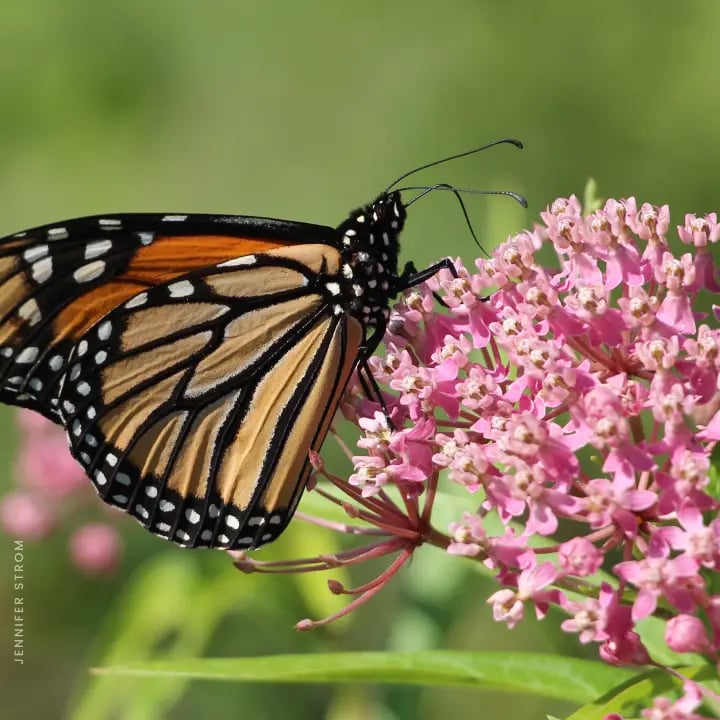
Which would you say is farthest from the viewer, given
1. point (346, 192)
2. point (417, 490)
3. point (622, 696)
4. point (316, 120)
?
point (316, 120)

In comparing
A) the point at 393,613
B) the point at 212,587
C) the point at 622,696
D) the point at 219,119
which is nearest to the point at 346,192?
the point at 219,119

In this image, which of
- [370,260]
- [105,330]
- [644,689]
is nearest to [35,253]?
[105,330]

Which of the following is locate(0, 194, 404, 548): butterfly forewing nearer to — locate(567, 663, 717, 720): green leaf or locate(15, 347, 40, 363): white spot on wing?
locate(15, 347, 40, 363): white spot on wing

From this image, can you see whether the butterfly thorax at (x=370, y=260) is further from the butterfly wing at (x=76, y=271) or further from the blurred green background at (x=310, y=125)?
the blurred green background at (x=310, y=125)

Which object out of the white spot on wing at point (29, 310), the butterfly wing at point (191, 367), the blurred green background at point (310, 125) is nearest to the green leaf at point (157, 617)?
the blurred green background at point (310, 125)

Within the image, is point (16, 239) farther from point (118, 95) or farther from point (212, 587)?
point (118, 95)

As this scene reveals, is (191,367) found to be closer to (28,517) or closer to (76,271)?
(76,271)
